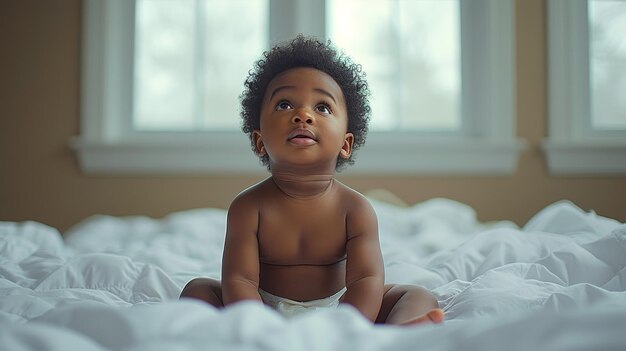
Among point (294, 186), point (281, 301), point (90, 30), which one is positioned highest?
point (90, 30)

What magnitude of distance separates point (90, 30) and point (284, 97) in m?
1.92

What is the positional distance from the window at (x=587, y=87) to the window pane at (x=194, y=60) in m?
1.17

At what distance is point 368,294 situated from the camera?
2.96ft

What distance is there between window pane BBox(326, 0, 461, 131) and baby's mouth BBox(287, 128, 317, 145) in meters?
1.79

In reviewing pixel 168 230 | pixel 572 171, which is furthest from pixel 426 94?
pixel 168 230

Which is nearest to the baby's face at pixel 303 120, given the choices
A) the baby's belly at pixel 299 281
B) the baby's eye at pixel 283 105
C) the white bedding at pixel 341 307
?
the baby's eye at pixel 283 105

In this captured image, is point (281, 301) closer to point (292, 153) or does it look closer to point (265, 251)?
point (265, 251)

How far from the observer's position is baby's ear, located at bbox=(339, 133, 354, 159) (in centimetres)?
106

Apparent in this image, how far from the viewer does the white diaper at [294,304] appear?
0.96 meters

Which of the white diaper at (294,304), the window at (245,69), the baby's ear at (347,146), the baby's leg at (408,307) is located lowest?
the white diaper at (294,304)

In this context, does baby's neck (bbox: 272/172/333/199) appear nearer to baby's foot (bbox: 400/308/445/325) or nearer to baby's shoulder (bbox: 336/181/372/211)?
baby's shoulder (bbox: 336/181/372/211)

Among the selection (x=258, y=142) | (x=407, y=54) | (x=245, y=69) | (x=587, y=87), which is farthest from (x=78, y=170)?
(x=587, y=87)

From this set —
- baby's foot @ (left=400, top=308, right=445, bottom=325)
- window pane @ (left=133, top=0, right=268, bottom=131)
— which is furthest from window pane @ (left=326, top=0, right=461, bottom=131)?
baby's foot @ (left=400, top=308, right=445, bottom=325)

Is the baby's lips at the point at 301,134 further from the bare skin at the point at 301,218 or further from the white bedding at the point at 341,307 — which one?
the white bedding at the point at 341,307
